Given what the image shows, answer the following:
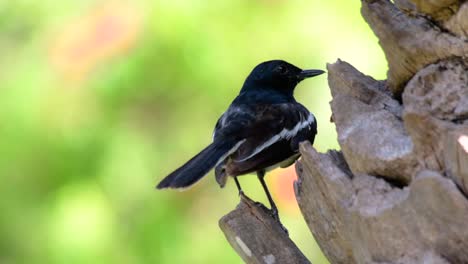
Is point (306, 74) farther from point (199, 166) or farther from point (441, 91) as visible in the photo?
point (441, 91)

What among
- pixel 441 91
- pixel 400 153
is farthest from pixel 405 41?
pixel 400 153

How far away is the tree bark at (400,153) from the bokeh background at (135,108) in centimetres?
237

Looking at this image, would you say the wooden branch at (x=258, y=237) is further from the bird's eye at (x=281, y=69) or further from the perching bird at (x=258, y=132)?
the bird's eye at (x=281, y=69)

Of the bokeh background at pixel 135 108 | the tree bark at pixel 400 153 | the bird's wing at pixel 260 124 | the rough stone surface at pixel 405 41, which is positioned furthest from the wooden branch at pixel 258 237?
the bokeh background at pixel 135 108

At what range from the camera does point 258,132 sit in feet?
20.0

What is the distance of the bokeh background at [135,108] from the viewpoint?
22.4 ft

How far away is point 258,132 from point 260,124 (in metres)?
0.10

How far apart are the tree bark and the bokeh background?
2.37 meters

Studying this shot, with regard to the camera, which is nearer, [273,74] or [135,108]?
[273,74]

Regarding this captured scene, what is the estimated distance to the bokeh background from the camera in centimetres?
682

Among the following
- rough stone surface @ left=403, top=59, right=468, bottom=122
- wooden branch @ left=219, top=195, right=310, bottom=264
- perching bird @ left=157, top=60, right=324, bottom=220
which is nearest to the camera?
rough stone surface @ left=403, top=59, right=468, bottom=122

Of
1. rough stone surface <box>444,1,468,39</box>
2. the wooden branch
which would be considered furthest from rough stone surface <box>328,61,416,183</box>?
the wooden branch

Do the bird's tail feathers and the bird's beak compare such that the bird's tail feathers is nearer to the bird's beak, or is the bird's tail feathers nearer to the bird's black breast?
the bird's black breast

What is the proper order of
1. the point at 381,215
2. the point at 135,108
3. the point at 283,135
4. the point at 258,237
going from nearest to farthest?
the point at 381,215 → the point at 258,237 → the point at 283,135 → the point at 135,108
